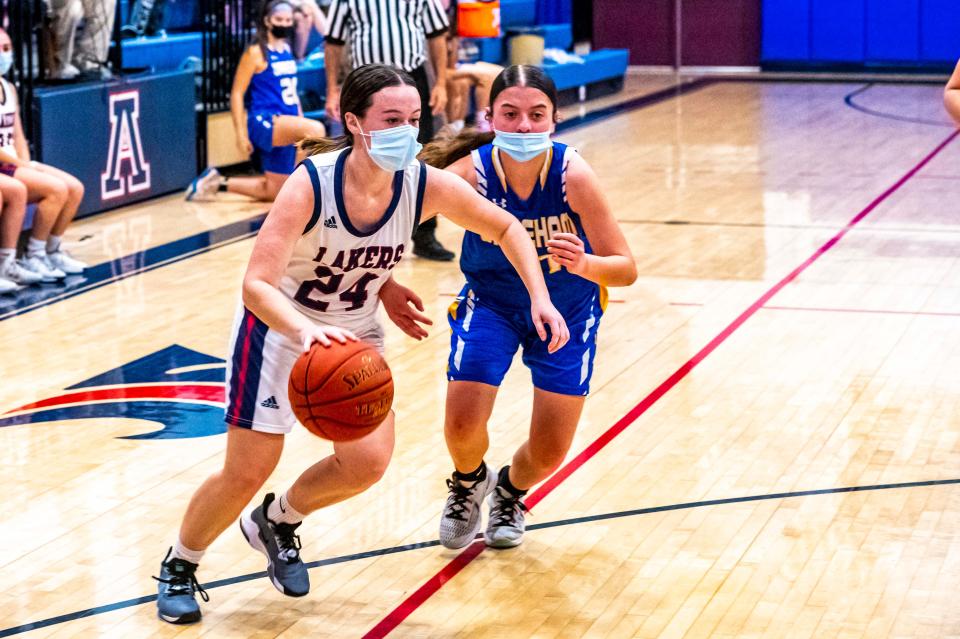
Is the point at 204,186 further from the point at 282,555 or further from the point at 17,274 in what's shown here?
the point at 282,555

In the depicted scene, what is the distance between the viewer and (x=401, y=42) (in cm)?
803

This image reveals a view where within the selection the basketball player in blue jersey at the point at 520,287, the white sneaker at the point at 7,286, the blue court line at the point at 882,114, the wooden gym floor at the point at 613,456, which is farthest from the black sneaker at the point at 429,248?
the blue court line at the point at 882,114

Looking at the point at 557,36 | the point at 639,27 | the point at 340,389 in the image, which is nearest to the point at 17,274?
the point at 340,389

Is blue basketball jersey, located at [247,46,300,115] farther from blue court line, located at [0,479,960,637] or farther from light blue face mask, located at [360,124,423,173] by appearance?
light blue face mask, located at [360,124,423,173]

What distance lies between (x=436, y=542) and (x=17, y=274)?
4.04 m

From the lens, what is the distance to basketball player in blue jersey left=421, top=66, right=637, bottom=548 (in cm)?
394

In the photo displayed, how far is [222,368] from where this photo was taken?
243 inches

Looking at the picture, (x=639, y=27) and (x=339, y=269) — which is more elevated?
(x=639, y=27)

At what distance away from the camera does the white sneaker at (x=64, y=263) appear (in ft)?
25.7

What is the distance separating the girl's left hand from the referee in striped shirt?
452 cm

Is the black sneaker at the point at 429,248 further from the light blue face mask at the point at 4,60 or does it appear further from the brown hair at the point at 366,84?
the brown hair at the point at 366,84

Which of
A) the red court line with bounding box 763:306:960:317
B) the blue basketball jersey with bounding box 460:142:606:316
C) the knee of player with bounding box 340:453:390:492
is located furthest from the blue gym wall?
the knee of player with bounding box 340:453:390:492

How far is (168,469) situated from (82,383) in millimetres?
1159

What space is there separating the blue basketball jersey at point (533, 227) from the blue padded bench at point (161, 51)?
7.92 metres
